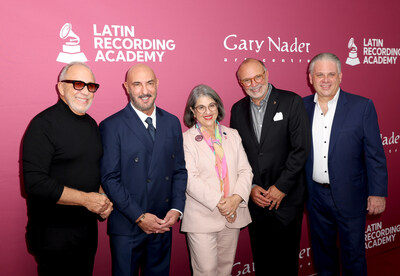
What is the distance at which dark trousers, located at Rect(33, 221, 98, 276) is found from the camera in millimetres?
1980

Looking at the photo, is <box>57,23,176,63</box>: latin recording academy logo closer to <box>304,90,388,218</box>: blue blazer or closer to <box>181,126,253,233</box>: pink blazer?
<box>181,126,253,233</box>: pink blazer

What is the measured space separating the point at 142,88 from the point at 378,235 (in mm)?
3974

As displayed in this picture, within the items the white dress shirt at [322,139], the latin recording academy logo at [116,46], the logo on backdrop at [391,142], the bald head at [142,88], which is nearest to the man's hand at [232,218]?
the white dress shirt at [322,139]

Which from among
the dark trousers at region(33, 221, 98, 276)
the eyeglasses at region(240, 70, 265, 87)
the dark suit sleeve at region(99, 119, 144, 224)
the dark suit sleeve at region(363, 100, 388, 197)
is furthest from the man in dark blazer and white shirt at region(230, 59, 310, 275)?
the dark trousers at region(33, 221, 98, 276)

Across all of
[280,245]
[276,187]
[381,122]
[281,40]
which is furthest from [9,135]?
[381,122]

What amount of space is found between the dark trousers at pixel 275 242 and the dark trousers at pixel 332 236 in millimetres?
199

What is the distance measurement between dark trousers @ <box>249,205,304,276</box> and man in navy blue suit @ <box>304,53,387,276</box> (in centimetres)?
29

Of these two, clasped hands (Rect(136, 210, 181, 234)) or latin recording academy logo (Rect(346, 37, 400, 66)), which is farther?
latin recording academy logo (Rect(346, 37, 400, 66))

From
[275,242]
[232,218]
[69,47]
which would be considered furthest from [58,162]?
[275,242]

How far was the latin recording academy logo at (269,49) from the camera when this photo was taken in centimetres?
Result: 324

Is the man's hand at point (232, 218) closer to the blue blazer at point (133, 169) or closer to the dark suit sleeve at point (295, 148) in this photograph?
the dark suit sleeve at point (295, 148)

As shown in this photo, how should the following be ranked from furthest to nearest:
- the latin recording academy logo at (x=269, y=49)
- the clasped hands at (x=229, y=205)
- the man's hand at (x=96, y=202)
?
the latin recording academy logo at (x=269, y=49) → the clasped hands at (x=229, y=205) → the man's hand at (x=96, y=202)

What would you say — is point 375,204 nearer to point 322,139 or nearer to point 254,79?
point 322,139

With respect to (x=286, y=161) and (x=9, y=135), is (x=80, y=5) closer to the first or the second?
(x=9, y=135)
